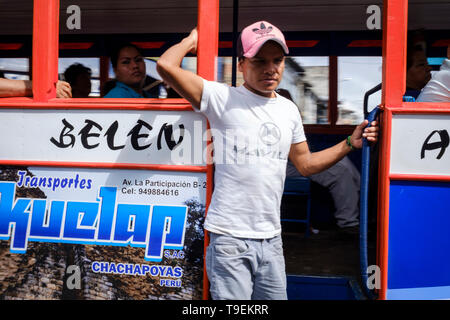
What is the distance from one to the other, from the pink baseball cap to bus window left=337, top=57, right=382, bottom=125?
2.85 meters

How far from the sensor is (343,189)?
418 cm

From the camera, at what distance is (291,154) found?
223 centimetres

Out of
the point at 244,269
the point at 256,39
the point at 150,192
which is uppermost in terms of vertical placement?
the point at 256,39

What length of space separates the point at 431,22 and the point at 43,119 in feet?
13.1

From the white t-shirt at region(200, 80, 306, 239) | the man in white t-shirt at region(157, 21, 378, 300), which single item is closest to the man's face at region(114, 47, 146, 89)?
the man in white t-shirt at region(157, 21, 378, 300)

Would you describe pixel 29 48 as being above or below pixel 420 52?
above

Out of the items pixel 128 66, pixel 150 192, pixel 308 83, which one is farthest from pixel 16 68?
pixel 150 192

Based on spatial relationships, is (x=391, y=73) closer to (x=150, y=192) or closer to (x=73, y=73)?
(x=150, y=192)

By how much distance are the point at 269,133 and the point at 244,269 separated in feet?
2.10

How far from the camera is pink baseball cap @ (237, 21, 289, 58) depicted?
1885mm

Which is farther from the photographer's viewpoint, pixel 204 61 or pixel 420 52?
pixel 420 52

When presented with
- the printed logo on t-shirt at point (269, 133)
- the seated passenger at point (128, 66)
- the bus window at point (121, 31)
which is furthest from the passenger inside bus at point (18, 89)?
the bus window at point (121, 31)

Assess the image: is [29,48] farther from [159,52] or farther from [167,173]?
[167,173]
